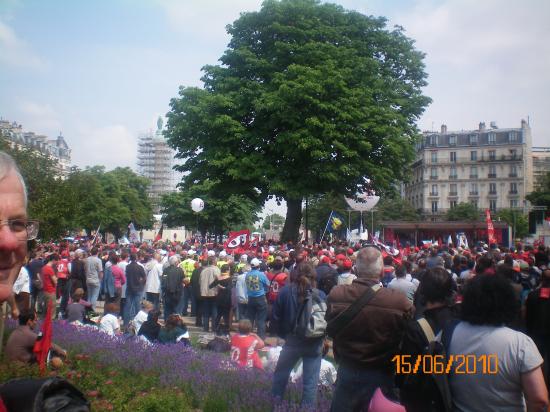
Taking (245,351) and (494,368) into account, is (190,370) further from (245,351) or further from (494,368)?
(494,368)

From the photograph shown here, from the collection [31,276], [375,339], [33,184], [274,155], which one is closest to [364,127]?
[274,155]

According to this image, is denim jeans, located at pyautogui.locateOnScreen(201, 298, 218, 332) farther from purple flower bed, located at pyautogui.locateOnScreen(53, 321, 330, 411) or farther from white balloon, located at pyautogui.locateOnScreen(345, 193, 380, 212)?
white balloon, located at pyautogui.locateOnScreen(345, 193, 380, 212)

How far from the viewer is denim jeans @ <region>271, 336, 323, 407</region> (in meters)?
6.25

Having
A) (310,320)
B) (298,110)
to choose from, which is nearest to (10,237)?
(310,320)

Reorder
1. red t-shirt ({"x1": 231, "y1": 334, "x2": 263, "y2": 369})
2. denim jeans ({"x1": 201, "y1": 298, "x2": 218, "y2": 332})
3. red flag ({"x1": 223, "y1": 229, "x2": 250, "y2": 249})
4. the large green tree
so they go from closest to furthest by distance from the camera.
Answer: red t-shirt ({"x1": 231, "y1": 334, "x2": 263, "y2": 369}) < denim jeans ({"x1": 201, "y1": 298, "x2": 218, "y2": 332}) < red flag ({"x1": 223, "y1": 229, "x2": 250, "y2": 249}) < the large green tree

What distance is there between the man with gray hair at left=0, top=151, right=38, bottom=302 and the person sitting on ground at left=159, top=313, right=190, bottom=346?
8.67 metres

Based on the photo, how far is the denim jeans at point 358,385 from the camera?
4.30 meters

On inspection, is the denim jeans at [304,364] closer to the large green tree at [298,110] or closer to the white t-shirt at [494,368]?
the white t-shirt at [494,368]

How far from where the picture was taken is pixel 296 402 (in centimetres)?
648

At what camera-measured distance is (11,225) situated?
158cm

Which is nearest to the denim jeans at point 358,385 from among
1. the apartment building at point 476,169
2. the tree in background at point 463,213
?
the tree in background at point 463,213
